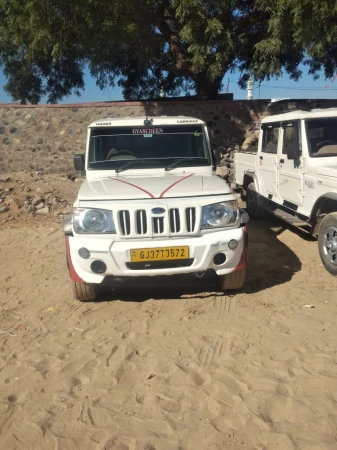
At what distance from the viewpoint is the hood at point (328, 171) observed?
5.44 m

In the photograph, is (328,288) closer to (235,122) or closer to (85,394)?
(85,394)

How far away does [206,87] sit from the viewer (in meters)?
14.1

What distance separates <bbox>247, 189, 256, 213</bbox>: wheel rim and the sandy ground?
2.94m

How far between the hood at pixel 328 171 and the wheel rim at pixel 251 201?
9.11ft

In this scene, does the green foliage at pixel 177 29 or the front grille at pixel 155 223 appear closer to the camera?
the front grille at pixel 155 223

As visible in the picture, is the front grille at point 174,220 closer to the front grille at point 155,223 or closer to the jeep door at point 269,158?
the front grille at point 155,223

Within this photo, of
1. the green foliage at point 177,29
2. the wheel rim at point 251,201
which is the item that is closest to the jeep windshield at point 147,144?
the wheel rim at point 251,201

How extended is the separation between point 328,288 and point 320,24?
7.08 metres

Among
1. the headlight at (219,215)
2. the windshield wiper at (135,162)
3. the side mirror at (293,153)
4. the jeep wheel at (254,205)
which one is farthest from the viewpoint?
the jeep wheel at (254,205)

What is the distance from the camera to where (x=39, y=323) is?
439 centimetres

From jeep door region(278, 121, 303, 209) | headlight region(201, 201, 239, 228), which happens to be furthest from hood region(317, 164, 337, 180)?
headlight region(201, 201, 239, 228)

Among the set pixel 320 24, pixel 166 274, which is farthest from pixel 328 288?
pixel 320 24

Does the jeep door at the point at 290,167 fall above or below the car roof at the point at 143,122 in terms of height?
below

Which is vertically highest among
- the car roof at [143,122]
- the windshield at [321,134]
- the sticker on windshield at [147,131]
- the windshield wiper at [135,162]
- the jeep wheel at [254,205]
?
the car roof at [143,122]
